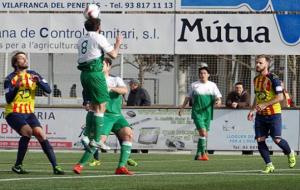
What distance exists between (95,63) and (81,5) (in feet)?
53.5

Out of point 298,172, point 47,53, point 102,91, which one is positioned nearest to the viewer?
point 102,91

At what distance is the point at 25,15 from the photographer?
97.4ft

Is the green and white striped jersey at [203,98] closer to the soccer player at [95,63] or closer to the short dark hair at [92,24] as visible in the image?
the soccer player at [95,63]

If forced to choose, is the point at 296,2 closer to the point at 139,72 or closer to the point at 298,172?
the point at 139,72

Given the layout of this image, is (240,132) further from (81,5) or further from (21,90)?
(21,90)

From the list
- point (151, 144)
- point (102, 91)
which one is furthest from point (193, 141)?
point (102, 91)

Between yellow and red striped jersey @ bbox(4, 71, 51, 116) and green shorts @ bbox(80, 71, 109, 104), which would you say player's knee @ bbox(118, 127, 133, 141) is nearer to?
yellow and red striped jersey @ bbox(4, 71, 51, 116)

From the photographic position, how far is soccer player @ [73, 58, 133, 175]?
47.4ft

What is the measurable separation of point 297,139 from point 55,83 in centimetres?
740

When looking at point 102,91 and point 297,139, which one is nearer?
point 102,91

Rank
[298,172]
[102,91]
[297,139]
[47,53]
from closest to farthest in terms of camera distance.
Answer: [102,91]
[298,172]
[297,139]
[47,53]

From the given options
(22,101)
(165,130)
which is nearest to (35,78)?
(22,101)

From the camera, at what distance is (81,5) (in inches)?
1162

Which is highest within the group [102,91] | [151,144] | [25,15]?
[25,15]
